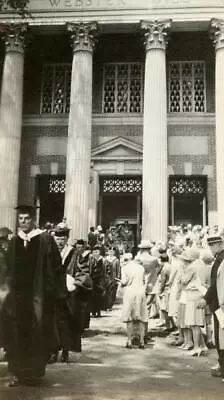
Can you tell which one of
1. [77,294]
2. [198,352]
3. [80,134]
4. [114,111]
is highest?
[114,111]

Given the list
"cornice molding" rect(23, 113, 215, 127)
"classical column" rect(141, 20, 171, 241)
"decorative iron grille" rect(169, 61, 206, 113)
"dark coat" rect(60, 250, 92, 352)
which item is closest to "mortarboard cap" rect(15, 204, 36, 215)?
"dark coat" rect(60, 250, 92, 352)

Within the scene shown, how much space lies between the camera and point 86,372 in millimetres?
6070

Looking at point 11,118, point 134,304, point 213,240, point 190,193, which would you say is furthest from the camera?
point 190,193

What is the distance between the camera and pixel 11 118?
17266 millimetres

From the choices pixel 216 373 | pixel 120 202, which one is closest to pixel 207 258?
pixel 216 373

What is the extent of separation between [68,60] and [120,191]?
555 centimetres

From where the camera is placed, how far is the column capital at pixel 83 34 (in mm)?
17281

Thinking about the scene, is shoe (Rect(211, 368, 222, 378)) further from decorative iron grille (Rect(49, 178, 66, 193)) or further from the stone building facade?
decorative iron grille (Rect(49, 178, 66, 193))

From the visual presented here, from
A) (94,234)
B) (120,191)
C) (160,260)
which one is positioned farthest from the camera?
(120,191)

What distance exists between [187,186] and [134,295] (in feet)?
35.7

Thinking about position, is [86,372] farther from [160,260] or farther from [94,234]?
[94,234]

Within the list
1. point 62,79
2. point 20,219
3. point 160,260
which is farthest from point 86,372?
point 62,79

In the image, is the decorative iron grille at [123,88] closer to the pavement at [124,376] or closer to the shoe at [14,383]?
the pavement at [124,376]

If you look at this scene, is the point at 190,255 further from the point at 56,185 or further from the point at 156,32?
the point at 56,185
